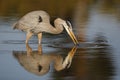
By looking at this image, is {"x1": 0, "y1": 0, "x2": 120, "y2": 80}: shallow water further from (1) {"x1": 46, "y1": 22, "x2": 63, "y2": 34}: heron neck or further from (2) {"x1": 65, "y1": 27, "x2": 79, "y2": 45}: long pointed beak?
(1) {"x1": 46, "y1": 22, "x2": 63, "y2": 34}: heron neck

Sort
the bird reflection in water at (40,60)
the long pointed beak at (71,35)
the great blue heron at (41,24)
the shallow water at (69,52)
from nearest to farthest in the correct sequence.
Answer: the shallow water at (69,52), the bird reflection in water at (40,60), the long pointed beak at (71,35), the great blue heron at (41,24)

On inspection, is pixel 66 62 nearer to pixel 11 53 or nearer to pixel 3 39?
pixel 11 53

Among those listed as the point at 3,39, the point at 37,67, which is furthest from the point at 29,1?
the point at 37,67

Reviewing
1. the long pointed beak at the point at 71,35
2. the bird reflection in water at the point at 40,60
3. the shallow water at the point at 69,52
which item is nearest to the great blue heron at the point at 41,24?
the long pointed beak at the point at 71,35

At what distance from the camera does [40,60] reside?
41.2 feet

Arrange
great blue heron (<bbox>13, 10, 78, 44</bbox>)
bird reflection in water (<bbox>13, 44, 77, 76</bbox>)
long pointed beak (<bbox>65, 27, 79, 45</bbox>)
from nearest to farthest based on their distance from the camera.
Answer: bird reflection in water (<bbox>13, 44, 77, 76</bbox>)
long pointed beak (<bbox>65, 27, 79, 45</bbox>)
great blue heron (<bbox>13, 10, 78, 44</bbox>)

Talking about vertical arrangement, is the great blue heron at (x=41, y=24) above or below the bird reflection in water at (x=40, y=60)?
below

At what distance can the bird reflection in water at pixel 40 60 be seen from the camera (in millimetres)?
11531

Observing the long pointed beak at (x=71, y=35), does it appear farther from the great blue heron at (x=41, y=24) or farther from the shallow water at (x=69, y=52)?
the shallow water at (x=69, y=52)

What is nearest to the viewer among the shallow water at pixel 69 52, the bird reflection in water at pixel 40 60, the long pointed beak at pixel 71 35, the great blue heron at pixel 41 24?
the shallow water at pixel 69 52

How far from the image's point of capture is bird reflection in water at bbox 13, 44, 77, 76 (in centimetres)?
1153

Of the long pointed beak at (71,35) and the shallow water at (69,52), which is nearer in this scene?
the shallow water at (69,52)

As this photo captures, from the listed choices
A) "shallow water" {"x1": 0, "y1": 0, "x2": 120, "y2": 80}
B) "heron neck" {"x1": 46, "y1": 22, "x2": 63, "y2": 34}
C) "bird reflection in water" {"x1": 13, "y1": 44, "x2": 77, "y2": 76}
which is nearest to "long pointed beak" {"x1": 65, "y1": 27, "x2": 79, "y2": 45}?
"shallow water" {"x1": 0, "y1": 0, "x2": 120, "y2": 80}

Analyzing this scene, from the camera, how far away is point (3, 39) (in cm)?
1589
